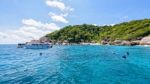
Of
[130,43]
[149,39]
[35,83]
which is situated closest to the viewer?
[35,83]

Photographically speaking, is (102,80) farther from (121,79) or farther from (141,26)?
(141,26)

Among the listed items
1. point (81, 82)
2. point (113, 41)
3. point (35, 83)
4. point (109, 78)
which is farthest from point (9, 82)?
point (113, 41)

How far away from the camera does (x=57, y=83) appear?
26969 millimetres

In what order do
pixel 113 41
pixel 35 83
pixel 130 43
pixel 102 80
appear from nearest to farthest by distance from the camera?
pixel 35 83 → pixel 102 80 → pixel 130 43 → pixel 113 41

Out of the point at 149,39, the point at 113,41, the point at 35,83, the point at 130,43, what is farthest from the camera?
the point at 113,41

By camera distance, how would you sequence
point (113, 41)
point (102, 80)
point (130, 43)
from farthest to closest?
point (113, 41), point (130, 43), point (102, 80)

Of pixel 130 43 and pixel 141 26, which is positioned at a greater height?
pixel 141 26

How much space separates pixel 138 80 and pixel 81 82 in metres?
8.02

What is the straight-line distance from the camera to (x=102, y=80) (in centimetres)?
2859

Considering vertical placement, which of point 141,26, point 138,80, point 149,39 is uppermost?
point 141,26

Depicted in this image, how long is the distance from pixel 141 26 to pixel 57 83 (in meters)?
138

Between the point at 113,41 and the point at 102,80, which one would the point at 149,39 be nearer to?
the point at 113,41

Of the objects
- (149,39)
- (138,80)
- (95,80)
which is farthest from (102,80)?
(149,39)

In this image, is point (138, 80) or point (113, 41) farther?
point (113, 41)
